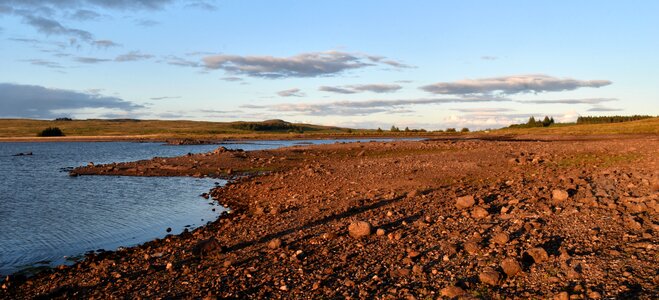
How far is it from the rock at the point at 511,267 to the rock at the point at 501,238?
5.64 feet

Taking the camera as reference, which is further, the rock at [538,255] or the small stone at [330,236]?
the small stone at [330,236]

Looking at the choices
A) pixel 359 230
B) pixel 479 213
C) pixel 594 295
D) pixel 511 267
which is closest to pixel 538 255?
pixel 511 267

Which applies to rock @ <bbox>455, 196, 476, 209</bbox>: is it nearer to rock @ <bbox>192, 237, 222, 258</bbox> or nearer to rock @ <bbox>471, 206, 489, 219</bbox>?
rock @ <bbox>471, 206, 489, 219</bbox>

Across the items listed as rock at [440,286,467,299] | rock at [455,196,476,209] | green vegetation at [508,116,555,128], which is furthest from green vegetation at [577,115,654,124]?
rock at [440,286,467,299]

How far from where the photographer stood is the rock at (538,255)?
10.0 m

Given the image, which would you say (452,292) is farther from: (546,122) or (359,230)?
(546,122)

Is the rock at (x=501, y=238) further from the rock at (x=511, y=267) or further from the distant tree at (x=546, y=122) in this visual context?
the distant tree at (x=546, y=122)

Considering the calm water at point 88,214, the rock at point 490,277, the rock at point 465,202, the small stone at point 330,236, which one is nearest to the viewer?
the rock at point 490,277

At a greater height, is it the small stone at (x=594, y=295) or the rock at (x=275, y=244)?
the small stone at (x=594, y=295)

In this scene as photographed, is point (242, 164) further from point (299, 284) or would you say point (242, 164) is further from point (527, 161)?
point (299, 284)

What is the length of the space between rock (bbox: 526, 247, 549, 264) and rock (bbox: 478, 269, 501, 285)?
1.35 metres

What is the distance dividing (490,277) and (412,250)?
A: 2.39m

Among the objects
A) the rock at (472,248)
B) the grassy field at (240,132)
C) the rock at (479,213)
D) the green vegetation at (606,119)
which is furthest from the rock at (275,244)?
the green vegetation at (606,119)

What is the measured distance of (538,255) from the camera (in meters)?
10.1
